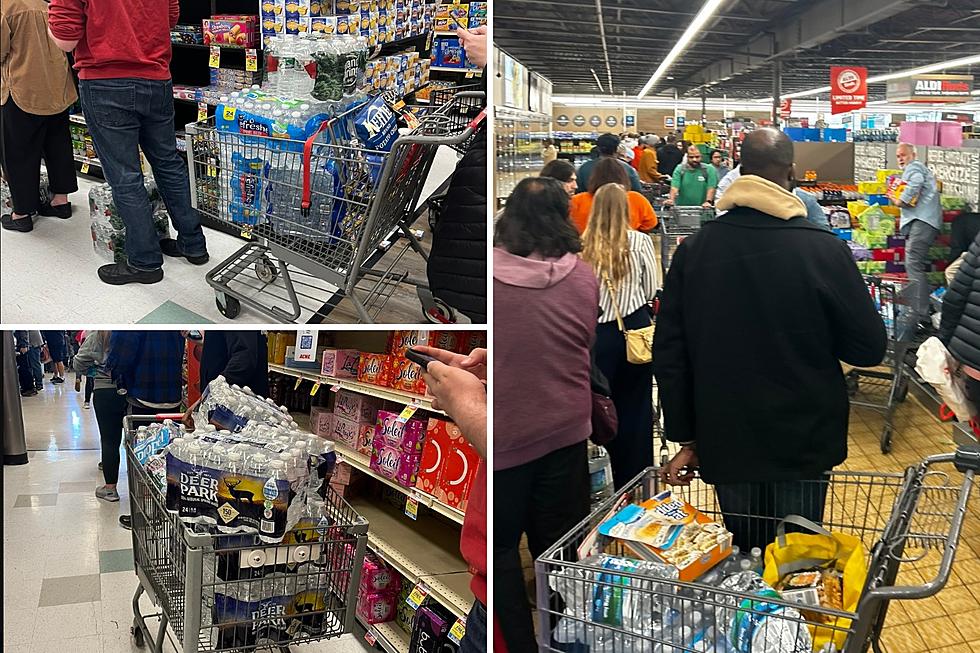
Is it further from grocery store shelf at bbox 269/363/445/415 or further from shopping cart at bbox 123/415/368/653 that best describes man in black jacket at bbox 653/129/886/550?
shopping cart at bbox 123/415/368/653

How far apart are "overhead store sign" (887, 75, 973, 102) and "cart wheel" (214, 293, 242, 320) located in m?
1.89

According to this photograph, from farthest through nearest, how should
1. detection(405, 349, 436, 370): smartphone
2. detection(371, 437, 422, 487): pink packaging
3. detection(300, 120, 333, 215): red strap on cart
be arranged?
detection(371, 437, 422, 487): pink packaging, detection(300, 120, 333, 215): red strap on cart, detection(405, 349, 436, 370): smartphone

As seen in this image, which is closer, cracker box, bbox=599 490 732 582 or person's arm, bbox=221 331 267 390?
cracker box, bbox=599 490 732 582

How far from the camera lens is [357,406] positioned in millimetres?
2738

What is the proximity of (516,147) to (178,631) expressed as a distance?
1483mm

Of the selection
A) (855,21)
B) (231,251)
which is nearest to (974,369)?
(855,21)

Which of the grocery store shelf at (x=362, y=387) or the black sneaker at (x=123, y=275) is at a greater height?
the black sneaker at (x=123, y=275)

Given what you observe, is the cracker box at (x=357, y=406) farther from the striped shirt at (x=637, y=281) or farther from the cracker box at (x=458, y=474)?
the striped shirt at (x=637, y=281)

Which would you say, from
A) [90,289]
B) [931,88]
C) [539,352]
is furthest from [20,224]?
[931,88]

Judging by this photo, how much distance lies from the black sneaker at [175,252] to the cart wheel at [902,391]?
203 cm

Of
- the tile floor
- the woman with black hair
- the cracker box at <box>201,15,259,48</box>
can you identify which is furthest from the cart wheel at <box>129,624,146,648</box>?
the cracker box at <box>201,15,259,48</box>

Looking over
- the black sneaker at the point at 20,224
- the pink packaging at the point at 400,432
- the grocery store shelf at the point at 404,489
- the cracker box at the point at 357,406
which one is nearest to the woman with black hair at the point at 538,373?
the grocery store shelf at the point at 404,489

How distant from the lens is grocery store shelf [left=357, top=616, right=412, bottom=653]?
2.62 metres

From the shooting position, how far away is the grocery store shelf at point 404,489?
226 centimetres
